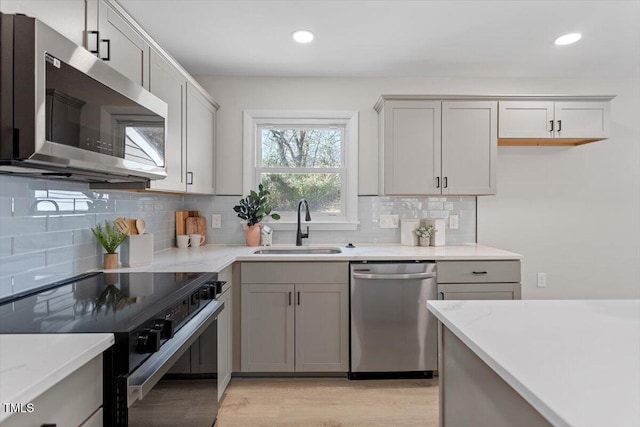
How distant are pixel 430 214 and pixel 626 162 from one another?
1.84m

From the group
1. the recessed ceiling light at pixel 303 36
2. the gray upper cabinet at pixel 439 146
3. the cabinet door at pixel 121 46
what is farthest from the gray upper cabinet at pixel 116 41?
the gray upper cabinet at pixel 439 146

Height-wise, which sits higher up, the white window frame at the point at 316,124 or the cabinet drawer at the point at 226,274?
the white window frame at the point at 316,124

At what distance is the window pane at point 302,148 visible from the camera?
11.4 ft

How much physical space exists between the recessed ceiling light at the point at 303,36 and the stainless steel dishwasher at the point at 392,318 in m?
1.63

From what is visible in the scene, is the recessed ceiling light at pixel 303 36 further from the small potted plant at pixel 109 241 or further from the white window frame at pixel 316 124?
the small potted plant at pixel 109 241

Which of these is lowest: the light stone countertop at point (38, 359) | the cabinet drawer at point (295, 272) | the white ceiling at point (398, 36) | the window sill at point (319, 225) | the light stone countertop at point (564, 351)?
the cabinet drawer at point (295, 272)

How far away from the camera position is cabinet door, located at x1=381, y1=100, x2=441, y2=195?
3.02 metres

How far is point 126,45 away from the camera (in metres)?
1.82

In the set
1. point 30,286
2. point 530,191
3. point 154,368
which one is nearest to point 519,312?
point 154,368

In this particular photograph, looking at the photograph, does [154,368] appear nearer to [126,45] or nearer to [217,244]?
Result: [126,45]

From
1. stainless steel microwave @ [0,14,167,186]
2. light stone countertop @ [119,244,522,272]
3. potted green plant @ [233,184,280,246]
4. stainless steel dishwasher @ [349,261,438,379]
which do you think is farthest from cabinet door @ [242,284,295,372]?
stainless steel microwave @ [0,14,167,186]

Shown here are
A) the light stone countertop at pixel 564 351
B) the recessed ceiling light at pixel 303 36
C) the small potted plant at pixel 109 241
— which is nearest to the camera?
the light stone countertop at pixel 564 351

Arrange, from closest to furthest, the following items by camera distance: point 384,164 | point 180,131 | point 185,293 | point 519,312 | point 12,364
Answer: point 12,364 < point 519,312 < point 185,293 < point 180,131 < point 384,164

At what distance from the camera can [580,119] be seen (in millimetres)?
3064
